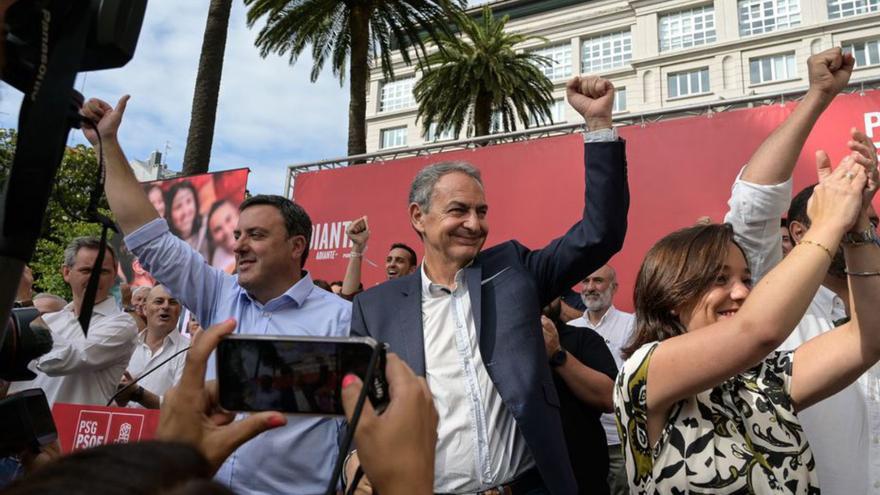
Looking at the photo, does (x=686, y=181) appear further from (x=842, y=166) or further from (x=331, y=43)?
(x=331, y=43)

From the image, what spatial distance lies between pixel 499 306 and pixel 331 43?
16379 millimetres

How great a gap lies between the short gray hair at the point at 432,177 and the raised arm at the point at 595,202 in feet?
1.48

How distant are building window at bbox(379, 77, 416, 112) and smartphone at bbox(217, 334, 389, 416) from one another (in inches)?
1567

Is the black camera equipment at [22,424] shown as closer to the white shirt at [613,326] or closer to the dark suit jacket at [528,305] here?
the dark suit jacket at [528,305]

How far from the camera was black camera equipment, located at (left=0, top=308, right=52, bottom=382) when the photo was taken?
1171mm

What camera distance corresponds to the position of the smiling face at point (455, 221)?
7.75ft

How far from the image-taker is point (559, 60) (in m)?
36.8

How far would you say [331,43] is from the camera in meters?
17.3

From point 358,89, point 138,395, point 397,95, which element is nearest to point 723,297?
point 138,395

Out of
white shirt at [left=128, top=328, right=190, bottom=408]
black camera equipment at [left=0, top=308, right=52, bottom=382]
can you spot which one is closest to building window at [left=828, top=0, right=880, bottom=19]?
white shirt at [left=128, top=328, right=190, bottom=408]

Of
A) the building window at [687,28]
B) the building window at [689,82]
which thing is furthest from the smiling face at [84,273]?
the building window at [687,28]

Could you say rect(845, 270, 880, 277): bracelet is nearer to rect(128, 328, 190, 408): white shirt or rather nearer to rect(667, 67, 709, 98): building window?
rect(128, 328, 190, 408): white shirt

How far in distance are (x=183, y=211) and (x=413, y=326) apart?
8666 millimetres

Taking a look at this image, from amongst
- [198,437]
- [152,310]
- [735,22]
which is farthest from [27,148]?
[735,22]
